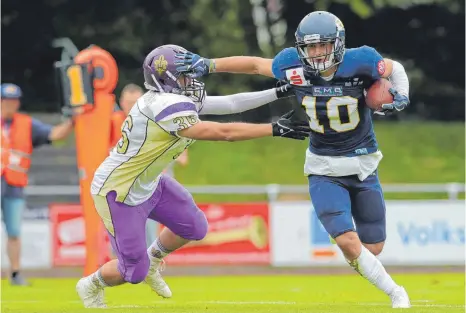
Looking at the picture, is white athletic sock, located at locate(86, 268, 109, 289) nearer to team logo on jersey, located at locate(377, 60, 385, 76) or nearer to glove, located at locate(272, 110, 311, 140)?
glove, located at locate(272, 110, 311, 140)

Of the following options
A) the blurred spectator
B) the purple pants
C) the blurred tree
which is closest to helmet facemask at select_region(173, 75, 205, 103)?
the purple pants

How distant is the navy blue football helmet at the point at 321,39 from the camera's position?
7727 mm

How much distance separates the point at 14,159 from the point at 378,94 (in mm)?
5626

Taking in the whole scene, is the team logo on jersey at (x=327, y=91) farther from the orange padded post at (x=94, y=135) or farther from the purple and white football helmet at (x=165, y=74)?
the orange padded post at (x=94, y=135)

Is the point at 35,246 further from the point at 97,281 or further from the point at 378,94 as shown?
the point at 378,94

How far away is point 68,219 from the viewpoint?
1447 centimetres

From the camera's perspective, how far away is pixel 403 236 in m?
14.4

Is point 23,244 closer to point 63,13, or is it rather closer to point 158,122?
point 158,122

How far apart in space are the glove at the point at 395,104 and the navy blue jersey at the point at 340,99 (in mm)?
213

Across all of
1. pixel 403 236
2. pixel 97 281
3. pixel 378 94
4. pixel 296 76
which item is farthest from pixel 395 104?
pixel 403 236

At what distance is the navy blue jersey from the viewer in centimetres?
791

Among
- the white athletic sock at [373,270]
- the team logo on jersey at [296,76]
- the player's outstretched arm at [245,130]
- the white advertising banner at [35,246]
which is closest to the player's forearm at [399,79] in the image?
the team logo on jersey at [296,76]

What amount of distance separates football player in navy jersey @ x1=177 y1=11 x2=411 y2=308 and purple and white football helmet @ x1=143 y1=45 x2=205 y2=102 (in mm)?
62

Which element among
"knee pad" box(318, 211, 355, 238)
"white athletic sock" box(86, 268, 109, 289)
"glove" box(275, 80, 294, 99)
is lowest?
"white athletic sock" box(86, 268, 109, 289)
